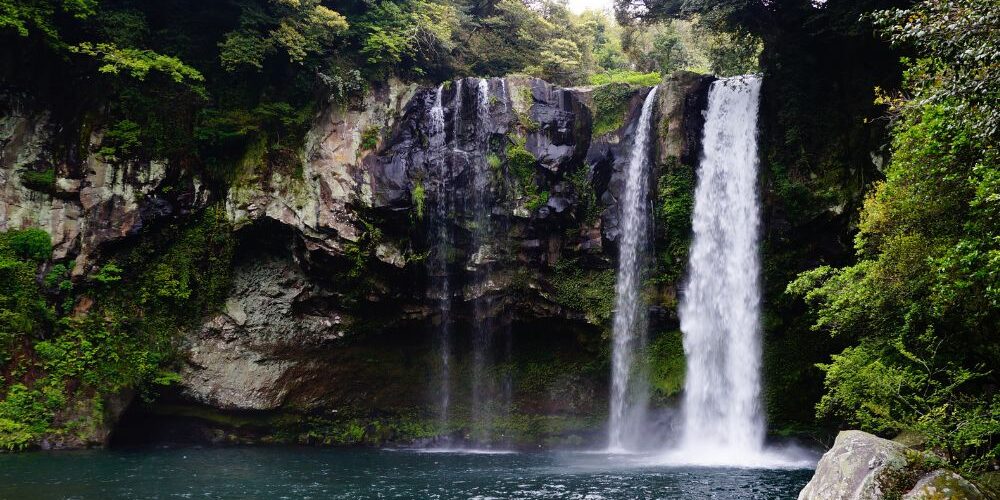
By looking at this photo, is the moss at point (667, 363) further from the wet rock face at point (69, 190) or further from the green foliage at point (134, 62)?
the green foliage at point (134, 62)

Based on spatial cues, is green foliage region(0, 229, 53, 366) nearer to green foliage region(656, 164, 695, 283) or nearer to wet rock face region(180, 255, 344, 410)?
wet rock face region(180, 255, 344, 410)

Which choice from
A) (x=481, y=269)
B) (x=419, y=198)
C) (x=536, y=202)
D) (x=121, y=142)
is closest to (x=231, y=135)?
(x=121, y=142)

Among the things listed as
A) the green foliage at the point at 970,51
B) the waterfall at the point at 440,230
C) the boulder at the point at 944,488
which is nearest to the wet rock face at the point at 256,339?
the waterfall at the point at 440,230

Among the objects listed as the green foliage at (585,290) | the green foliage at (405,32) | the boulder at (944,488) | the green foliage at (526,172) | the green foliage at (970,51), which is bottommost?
the boulder at (944,488)

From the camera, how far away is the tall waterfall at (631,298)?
711 inches

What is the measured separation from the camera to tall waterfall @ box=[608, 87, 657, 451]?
18047 millimetres

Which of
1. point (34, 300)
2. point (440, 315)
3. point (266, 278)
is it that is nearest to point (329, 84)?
point (266, 278)

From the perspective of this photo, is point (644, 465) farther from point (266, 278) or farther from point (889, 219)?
point (266, 278)

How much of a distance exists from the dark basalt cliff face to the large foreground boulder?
10.5 m

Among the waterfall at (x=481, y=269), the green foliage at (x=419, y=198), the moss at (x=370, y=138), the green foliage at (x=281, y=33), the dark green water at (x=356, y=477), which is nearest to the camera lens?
the dark green water at (x=356, y=477)

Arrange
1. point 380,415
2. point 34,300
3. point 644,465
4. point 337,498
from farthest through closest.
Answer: point 380,415 < point 34,300 < point 644,465 < point 337,498

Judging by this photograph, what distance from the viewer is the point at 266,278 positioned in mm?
18016

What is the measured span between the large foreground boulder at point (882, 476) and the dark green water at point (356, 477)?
12.6ft

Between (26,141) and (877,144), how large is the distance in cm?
2073
